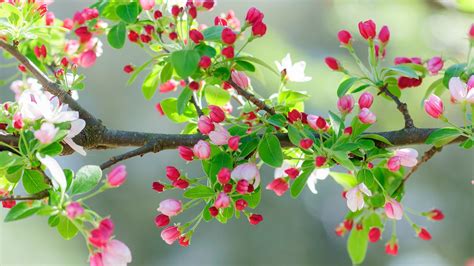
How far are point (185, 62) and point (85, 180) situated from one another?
0.22m

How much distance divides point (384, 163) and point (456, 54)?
3.60 ft

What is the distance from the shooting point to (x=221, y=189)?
93cm

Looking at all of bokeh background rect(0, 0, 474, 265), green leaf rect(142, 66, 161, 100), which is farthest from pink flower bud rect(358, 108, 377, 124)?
bokeh background rect(0, 0, 474, 265)

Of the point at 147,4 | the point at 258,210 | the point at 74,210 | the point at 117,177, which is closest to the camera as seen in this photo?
the point at 74,210

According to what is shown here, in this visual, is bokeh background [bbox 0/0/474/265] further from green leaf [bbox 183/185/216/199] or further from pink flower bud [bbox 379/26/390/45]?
green leaf [bbox 183/185/216/199]

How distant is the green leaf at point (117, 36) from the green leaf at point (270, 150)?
27 cm

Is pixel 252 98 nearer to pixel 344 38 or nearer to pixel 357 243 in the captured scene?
pixel 344 38

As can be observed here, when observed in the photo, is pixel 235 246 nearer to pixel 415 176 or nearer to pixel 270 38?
pixel 415 176

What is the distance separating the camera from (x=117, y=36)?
1029 millimetres

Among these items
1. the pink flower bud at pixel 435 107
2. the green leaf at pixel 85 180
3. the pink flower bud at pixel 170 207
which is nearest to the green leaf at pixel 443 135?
the pink flower bud at pixel 435 107

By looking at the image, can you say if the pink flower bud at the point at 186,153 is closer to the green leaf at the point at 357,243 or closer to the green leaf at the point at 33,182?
the green leaf at the point at 33,182

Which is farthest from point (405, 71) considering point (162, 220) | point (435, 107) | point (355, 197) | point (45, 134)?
point (45, 134)

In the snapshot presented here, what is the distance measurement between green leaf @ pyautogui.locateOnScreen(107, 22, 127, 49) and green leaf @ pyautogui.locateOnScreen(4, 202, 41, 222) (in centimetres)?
34

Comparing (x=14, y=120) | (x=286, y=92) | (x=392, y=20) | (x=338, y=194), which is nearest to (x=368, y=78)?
(x=286, y=92)
